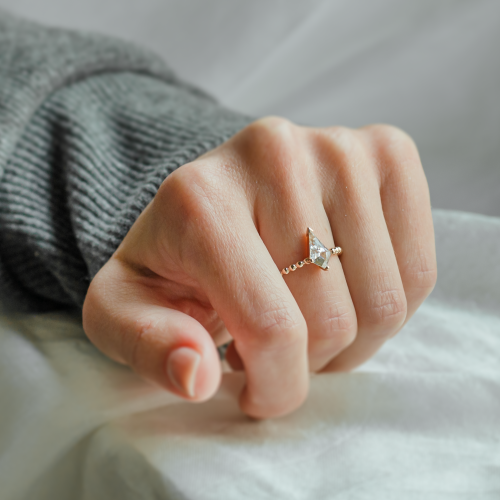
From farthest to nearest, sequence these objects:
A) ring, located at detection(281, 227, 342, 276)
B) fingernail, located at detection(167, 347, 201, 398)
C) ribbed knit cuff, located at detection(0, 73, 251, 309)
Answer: ribbed knit cuff, located at detection(0, 73, 251, 309)
ring, located at detection(281, 227, 342, 276)
fingernail, located at detection(167, 347, 201, 398)

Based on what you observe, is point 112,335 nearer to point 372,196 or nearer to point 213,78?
point 372,196

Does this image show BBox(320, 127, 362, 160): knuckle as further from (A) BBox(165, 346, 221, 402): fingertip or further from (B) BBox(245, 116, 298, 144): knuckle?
(A) BBox(165, 346, 221, 402): fingertip

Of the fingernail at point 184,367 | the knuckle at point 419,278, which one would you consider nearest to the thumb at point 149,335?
the fingernail at point 184,367

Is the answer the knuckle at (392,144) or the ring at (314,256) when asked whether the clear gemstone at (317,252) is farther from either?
the knuckle at (392,144)

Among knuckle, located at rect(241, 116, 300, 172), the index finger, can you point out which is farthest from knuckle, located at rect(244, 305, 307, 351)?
knuckle, located at rect(241, 116, 300, 172)

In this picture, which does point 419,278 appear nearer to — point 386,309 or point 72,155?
point 386,309

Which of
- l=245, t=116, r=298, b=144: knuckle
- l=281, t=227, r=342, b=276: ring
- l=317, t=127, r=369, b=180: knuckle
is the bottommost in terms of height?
l=281, t=227, r=342, b=276: ring

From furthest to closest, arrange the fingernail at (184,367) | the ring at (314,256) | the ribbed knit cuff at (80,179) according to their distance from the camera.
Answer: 1. the ribbed knit cuff at (80,179)
2. the ring at (314,256)
3. the fingernail at (184,367)
